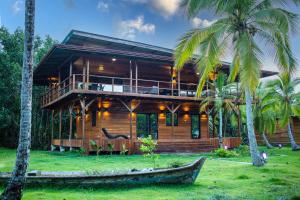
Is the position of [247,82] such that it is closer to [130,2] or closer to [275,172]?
[275,172]

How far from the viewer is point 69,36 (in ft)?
67.4

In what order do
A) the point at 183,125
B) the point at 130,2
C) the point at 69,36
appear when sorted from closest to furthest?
the point at 69,36, the point at 183,125, the point at 130,2

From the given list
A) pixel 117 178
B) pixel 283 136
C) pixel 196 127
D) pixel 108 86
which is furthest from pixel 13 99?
pixel 283 136

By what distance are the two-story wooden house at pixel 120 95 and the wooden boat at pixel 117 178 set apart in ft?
33.3

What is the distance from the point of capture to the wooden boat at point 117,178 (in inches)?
273

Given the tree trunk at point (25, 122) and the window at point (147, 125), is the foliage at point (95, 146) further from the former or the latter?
the tree trunk at point (25, 122)

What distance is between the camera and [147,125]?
22.8 meters

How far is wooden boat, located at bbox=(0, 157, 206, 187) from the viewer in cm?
693

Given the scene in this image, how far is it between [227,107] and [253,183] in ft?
51.0

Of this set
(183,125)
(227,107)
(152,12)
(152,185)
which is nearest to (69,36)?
(152,12)

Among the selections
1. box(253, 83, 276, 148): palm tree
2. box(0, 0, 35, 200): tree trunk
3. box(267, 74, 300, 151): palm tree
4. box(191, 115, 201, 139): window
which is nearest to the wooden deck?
box(253, 83, 276, 148): palm tree

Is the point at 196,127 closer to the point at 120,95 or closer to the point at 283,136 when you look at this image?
the point at 120,95

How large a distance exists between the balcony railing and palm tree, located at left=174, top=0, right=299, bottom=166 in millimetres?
7272

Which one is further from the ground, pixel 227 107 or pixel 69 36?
pixel 69 36
